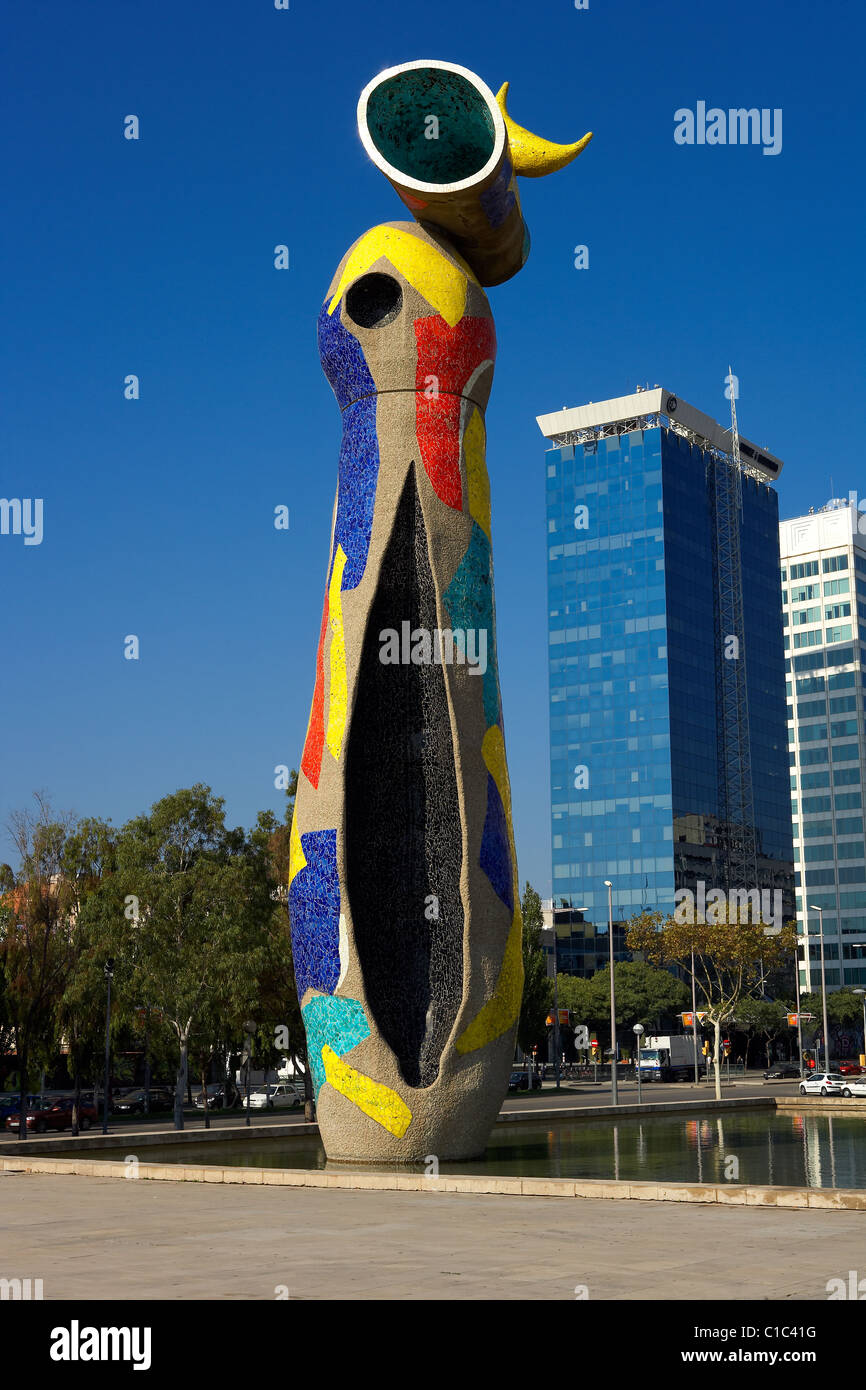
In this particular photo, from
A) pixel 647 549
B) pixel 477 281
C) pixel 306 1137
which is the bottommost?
pixel 306 1137

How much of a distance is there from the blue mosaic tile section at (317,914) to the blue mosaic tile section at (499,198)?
11790 millimetres

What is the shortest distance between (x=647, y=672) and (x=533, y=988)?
190 feet

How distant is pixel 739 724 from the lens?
12712 centimetres

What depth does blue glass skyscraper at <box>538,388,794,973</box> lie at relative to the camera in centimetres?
12044

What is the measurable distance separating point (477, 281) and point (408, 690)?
812cm

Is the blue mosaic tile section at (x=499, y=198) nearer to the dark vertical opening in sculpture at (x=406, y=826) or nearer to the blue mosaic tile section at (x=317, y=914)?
the dark vertical opening in sculpture at (x=406, y=826)

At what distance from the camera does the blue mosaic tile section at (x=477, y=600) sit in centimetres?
2591

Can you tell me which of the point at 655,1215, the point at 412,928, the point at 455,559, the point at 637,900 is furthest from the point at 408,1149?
the point at 637,900

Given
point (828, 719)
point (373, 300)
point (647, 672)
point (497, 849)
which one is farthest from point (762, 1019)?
point (373, 300)

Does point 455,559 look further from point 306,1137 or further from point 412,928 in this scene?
point 306,1137

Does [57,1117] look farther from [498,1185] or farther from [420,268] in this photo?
[420,268]

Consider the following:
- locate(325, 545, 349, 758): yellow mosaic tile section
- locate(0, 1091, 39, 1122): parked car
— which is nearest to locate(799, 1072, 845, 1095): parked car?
locate(0, 1091, 39, 1122): parked car

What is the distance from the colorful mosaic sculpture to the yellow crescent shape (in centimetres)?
146

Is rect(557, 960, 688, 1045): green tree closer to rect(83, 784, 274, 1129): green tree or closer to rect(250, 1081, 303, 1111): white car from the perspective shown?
rect(250, 1081, 303, 1111): white car
